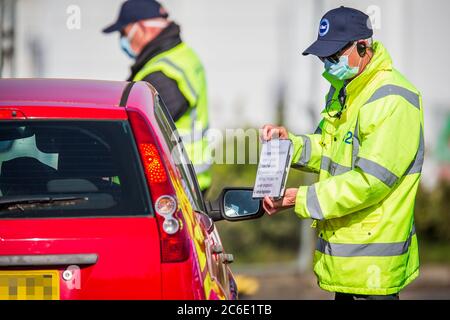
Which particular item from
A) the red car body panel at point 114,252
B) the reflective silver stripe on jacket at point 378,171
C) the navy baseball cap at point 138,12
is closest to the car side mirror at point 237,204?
the reflective silver stripe on jacket at point 378,171

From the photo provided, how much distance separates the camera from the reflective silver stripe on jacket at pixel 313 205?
505 centimetres

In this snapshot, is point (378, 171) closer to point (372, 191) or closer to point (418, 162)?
point (372, 191)

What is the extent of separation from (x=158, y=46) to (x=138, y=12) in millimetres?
335

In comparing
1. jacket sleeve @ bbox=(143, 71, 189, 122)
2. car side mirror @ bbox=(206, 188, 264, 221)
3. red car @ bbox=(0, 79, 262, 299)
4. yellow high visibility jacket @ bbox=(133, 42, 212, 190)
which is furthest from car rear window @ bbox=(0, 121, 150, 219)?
yellow high visibility jacket @ bbox=(133, 42, 212, 190)

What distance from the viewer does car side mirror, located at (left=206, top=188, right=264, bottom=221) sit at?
515cm

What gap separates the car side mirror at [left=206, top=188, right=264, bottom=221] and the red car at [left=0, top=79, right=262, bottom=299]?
0.58 metres

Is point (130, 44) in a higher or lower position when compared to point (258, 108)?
higher

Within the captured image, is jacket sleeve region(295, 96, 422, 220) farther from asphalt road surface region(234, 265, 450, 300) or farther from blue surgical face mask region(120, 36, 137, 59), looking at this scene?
asphalt road surface region(234, 265, 450, 300)

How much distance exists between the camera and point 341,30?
5.28 metres

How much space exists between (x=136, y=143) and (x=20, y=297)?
28.7 inches

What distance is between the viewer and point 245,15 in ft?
45.7

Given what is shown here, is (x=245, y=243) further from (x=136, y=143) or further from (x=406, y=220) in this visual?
(x=136, y=143)

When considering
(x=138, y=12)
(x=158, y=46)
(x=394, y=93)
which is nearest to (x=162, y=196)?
(x=394, y=93)

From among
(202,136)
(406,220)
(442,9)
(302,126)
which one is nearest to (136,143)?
(406,220)
